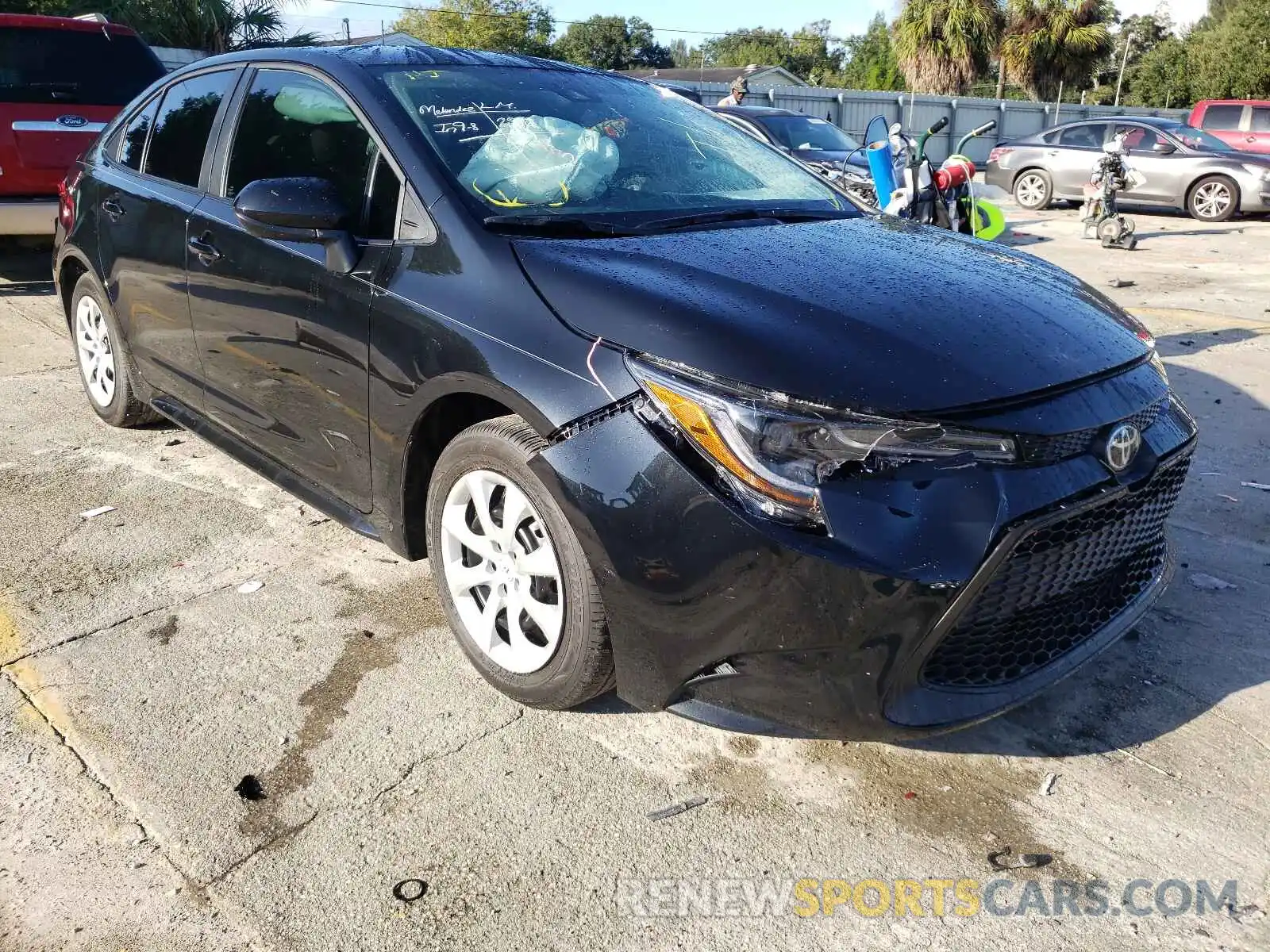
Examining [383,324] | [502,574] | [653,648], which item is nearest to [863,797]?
→ [653,648]

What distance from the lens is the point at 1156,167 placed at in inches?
603

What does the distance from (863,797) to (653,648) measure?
2.23 feet

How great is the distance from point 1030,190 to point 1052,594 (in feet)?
53.5

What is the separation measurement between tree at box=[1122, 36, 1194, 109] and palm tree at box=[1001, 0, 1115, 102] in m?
9.73

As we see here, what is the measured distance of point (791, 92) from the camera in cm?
2689

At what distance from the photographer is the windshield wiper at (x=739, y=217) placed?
9.71ft

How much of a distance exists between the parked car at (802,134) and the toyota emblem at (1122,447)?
1051cm

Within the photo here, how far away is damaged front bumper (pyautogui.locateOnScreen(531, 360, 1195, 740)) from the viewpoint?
81.9 inches

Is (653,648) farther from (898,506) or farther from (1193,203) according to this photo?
(1193,203)

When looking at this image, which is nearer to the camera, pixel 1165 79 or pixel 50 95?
pixel 50 95

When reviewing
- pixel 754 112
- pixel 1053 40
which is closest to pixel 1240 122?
pixel 754 112

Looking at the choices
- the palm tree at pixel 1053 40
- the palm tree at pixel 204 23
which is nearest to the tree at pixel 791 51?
the palm tree at pixel 1053 40

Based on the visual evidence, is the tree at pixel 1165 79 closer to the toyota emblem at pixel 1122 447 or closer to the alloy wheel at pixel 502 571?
the toyota emblem at pixel 1122 447

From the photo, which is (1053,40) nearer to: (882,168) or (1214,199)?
(1214,199)
